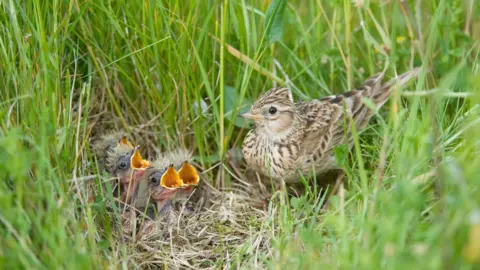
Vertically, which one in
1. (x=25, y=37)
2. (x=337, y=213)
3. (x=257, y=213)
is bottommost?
(x=257, y=213)

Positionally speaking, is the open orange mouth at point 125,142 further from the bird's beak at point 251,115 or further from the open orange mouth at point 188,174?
the bird's beak at point 251,115

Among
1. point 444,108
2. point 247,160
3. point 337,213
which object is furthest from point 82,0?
point 444,108

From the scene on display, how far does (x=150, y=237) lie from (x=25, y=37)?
4.43 feet

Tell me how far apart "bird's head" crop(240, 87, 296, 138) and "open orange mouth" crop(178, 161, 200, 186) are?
0.47m

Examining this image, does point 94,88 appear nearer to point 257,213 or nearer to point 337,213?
point 257,213

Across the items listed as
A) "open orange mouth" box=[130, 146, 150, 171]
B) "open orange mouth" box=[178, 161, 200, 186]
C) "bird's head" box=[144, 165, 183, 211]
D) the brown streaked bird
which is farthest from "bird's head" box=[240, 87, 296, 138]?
"open orange mouth" box=[130, 146, 150, 171]

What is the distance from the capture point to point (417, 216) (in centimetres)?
296

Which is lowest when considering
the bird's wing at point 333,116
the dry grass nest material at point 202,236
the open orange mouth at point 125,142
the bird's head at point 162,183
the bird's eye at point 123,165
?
the dry grass nest material at point 202,236

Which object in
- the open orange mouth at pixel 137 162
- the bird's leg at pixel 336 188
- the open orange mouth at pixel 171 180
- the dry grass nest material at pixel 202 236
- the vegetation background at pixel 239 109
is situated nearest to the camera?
the vegetation background at pixel 239 109

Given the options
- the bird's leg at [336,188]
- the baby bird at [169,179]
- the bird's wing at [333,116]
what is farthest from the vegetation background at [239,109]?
the baby bird at [169,179]

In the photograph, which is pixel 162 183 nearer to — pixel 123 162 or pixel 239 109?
pixel 123 162

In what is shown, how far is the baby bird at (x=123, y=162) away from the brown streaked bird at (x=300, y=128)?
2.37 ft

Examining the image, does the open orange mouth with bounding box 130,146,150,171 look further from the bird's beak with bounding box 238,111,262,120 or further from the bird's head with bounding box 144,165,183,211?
the bird's beak with bounding box 238,111,262,120

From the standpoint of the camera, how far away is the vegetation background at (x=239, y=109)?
2.90 m
